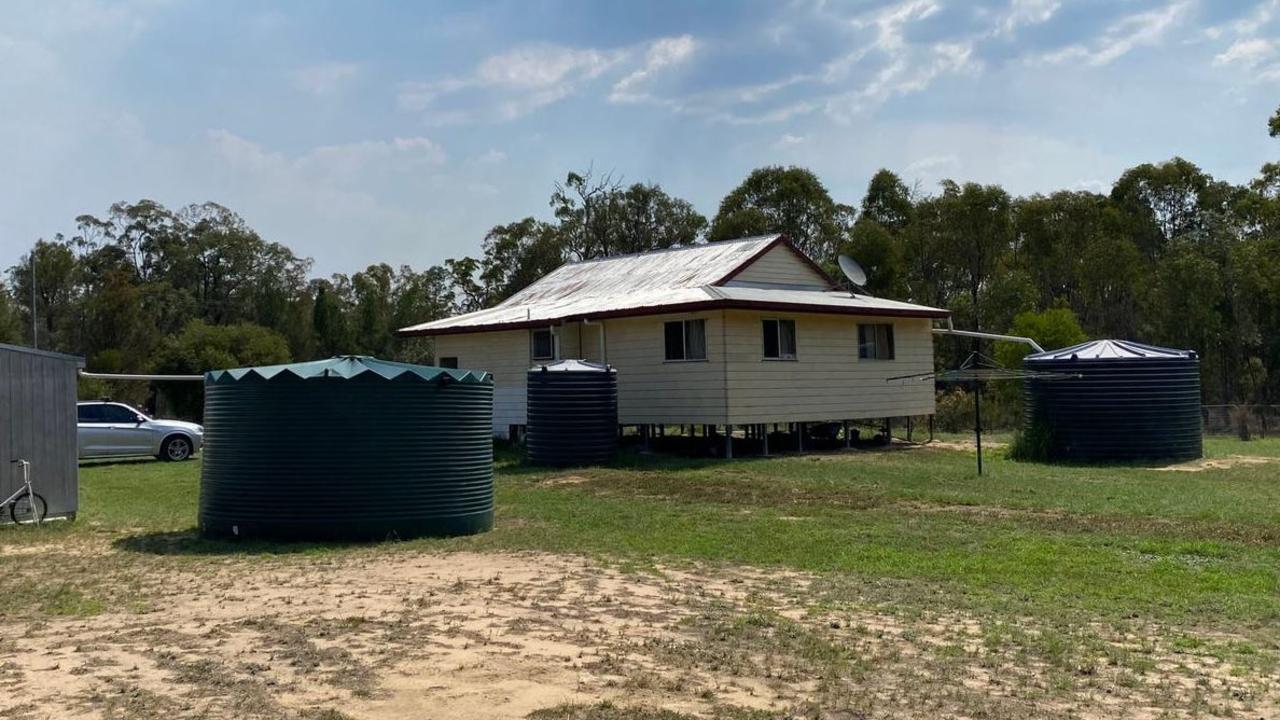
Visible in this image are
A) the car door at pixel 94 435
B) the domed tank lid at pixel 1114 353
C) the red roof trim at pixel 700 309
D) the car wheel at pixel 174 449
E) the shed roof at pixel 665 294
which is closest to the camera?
the domed tank lid at pixel 1114 353

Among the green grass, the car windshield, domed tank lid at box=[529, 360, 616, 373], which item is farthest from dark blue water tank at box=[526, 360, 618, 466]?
the car windshield

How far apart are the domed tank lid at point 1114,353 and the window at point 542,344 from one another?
1024cm

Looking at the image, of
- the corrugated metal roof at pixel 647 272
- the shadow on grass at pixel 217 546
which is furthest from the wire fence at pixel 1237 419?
the shadow on grass at pixel 217 546

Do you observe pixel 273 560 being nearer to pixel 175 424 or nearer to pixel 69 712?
pixel 69 712

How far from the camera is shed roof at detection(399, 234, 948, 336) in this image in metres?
22.9

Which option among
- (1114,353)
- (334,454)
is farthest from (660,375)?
(334,454)

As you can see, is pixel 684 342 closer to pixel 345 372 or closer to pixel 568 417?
pixel 568 417

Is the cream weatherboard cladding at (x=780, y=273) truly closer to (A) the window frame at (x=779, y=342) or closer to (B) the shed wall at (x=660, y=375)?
(A) the window frame at (x=779, y=342)

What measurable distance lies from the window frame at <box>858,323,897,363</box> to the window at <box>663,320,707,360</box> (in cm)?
461

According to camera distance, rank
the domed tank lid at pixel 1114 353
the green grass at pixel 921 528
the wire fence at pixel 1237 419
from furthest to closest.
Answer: the wire fence at pixel 1237 419
the domed tank lid at pixel 1114 353
the green grass at pixel 921 528

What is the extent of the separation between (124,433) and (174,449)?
3.54 feet

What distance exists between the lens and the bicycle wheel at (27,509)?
13273 mm

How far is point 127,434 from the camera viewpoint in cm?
2450

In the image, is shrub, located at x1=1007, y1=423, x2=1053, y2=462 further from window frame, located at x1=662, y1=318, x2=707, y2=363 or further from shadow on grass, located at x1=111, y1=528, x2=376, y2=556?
shadow on grass, located at x1=111, y1=528, x2=376, y2=556
